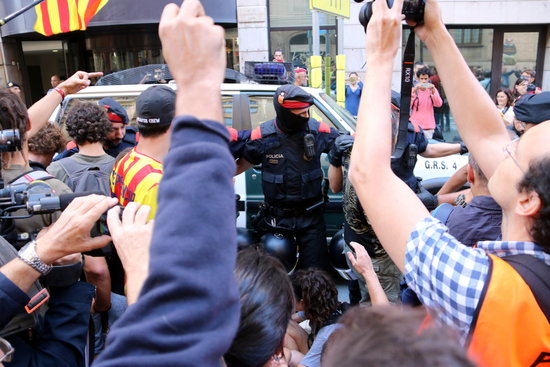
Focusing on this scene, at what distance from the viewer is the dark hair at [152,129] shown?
8.28 feet

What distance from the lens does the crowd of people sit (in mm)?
757

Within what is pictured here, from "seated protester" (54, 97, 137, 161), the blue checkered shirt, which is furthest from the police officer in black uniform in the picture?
the blue checkered shirt

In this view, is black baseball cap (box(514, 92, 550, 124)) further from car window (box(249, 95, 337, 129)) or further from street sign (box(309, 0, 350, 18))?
street sign (box(309, 0, 350, 18))

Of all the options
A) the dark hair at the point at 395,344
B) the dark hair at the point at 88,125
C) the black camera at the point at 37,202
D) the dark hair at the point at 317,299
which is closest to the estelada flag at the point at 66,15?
the dark hair at the point at 88,125

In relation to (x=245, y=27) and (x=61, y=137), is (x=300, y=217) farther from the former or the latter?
(x=245, y=27)

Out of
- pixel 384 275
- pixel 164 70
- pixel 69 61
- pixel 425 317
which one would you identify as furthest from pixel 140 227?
pixel 69 61

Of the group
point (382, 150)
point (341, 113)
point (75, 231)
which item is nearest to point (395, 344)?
point (382, 150)

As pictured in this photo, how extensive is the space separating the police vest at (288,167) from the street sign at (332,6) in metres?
2.33

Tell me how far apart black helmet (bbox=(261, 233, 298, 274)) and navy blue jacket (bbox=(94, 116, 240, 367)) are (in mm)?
3269

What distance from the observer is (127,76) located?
6.48 meters

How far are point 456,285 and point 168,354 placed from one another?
0.71 metres

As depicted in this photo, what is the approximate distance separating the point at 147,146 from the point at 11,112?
0.65 metres

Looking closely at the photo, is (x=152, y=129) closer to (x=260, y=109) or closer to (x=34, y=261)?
(x=34, y=261)

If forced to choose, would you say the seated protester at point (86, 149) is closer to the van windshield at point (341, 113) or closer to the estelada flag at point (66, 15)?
the van windshield at point (341, 113)
